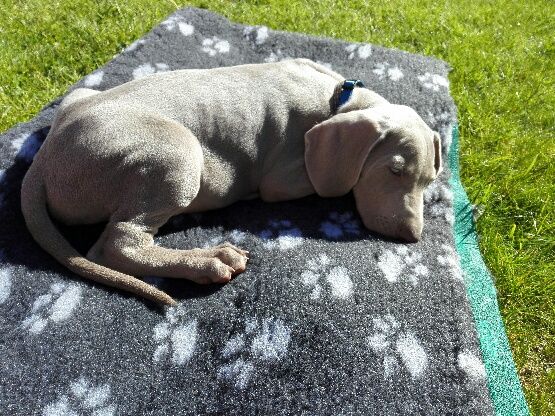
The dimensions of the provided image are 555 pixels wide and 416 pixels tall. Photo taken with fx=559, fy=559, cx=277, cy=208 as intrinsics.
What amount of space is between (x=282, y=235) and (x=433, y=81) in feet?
7.99

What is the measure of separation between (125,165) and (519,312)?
8.37ft

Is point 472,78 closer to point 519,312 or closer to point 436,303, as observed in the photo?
point 519,312

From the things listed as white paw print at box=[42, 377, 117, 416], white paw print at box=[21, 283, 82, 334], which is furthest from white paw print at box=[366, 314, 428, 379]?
white paw print at box=[21, 283, 82, 334]

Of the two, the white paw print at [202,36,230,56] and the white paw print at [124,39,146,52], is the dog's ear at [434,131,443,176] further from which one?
the white paw print at [124,39,146,52]

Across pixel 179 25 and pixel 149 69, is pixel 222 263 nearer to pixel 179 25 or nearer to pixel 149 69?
pixel 149 69

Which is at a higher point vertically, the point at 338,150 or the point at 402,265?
the point at 338,150

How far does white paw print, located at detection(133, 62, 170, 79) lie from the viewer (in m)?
4.68

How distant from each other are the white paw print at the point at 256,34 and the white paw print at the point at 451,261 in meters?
2.90

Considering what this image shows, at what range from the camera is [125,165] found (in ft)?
9.89

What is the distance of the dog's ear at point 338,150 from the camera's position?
342cm

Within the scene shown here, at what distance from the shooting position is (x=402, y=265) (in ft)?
10.6

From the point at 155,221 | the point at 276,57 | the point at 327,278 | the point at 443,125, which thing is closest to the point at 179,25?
the point at 276,57

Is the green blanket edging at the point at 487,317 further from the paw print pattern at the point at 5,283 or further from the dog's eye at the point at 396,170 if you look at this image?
the paw print pattern at the point at 5,283

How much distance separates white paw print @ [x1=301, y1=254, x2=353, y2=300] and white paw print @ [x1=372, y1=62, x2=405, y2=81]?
7.99 ft
